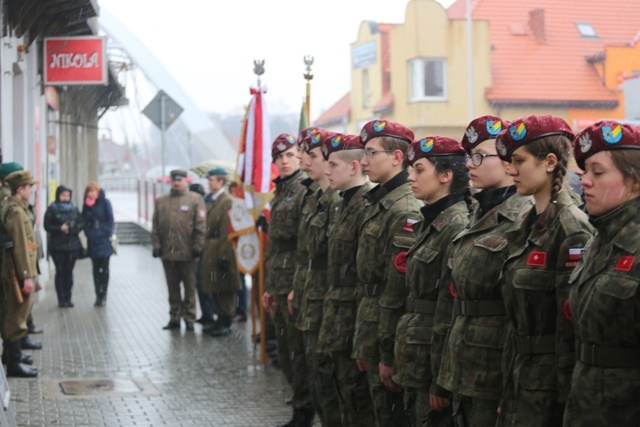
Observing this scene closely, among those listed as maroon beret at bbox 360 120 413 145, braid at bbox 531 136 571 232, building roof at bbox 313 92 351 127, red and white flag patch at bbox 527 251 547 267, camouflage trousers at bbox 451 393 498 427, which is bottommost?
camouflage trousers at bbox 451 393 498 427

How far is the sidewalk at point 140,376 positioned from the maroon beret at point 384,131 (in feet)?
9.23

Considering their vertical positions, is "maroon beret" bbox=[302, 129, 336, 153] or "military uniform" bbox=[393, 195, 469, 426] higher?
"maroon beret" bbox=[302, 129, 336, 153]

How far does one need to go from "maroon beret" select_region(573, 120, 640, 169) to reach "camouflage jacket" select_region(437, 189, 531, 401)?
81 centimetres

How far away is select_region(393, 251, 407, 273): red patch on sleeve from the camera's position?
584 centimetres

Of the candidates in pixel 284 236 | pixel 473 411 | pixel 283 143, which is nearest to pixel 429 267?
pixel 473 411

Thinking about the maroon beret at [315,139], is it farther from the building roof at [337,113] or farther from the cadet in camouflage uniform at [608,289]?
the building roof at [337,113]

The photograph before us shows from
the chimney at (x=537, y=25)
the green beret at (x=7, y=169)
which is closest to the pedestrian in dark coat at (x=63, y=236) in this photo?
the green beret at (x=7, y=169)

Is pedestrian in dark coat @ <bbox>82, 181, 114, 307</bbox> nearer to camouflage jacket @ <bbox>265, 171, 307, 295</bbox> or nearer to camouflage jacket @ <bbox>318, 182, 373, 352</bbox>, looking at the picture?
camouflage jacket @ <bbox>265, 171, 307, 295</bbox>

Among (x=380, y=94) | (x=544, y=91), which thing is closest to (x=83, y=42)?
(x=544, y=91)

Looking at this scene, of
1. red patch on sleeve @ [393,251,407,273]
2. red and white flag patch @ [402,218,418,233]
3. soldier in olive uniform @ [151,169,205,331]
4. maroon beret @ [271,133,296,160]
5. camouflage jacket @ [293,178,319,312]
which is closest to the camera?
red patch on sleeve @ [393,251,407,273]

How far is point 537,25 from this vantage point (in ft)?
103

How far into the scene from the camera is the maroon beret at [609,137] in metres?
3.80

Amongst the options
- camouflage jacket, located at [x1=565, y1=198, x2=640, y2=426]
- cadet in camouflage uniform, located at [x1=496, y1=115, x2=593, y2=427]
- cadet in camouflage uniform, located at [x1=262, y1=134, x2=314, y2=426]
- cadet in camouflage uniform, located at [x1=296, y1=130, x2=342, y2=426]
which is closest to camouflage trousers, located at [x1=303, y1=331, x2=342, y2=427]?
cadet in camouflage uniform, located at [x1=296, y1=130, x2=342, y2=426]

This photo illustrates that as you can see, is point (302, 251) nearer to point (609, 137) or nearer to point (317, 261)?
point (317, 261)
